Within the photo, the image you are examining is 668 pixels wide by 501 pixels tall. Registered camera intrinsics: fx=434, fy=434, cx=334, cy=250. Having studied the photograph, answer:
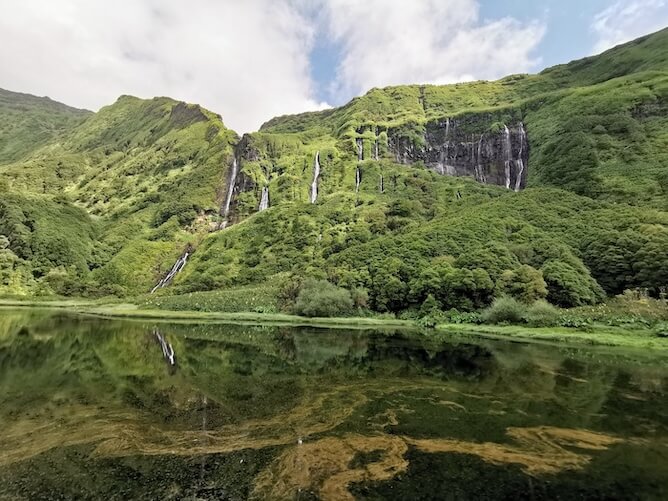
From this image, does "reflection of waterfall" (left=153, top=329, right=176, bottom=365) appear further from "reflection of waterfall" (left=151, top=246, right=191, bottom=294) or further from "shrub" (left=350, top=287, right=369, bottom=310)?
"reflection of waterfall" (left=151, top=246, right=191, bottom=294)

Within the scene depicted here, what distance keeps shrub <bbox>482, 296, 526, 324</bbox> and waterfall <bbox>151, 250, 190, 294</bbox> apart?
115217 mm

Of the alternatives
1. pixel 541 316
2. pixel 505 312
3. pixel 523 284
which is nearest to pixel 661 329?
pixel 541 316

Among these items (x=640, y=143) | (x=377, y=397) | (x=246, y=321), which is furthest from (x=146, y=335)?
(x=640, y=143)

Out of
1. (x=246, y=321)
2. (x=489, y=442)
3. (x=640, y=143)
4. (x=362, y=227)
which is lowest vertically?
(x=246, y=321)

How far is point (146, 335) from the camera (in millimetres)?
65562

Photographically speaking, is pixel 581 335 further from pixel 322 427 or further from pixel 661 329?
pixel 322 427

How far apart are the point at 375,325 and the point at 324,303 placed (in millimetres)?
15210

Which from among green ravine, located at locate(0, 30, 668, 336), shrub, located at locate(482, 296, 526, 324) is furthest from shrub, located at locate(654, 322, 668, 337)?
shrub, located at locate(482, 296, 526, 324)

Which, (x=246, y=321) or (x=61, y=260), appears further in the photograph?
(x=61, y=260)

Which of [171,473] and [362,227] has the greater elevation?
[362,227]

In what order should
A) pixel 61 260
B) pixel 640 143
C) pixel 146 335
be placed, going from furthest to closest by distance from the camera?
pixel 61 260
pixel 640 143
pixel 146 335

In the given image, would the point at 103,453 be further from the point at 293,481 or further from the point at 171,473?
the point at 293,481

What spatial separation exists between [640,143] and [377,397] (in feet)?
587

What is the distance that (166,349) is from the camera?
51781 millimetres
